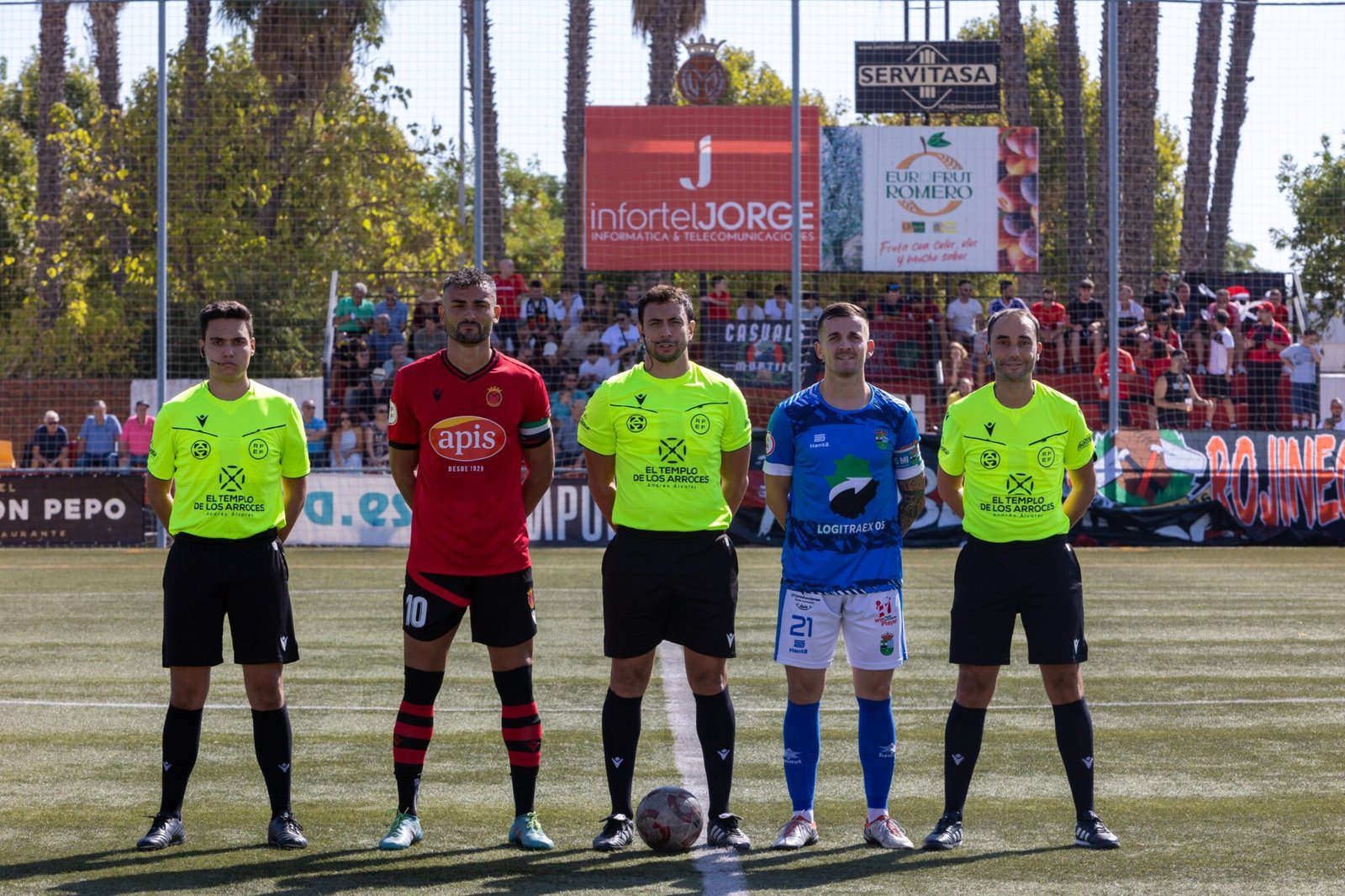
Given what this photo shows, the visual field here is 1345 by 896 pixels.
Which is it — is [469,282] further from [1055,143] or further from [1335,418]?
[1055,143]

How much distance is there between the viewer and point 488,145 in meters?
22.8

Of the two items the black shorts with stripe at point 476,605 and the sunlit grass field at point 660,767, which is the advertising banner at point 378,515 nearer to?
the sunlit grass field at point 660,767

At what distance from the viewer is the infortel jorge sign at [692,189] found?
25422 mm

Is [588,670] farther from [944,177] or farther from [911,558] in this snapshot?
[944,177]

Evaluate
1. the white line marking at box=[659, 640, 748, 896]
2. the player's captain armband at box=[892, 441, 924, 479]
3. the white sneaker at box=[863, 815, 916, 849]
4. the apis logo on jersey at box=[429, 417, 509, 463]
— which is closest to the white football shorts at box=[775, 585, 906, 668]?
the player's captain armband at box=[892, 441, 924, 479]

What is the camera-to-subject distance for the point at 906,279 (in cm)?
2752

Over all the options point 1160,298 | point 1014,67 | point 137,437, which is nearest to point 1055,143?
point 1014,67

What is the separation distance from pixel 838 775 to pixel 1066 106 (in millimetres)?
20306

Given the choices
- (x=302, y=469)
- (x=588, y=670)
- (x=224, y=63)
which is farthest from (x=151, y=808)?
(x=224, y=63)

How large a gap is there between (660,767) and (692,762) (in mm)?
170

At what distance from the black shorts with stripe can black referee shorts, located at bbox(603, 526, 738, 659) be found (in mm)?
348

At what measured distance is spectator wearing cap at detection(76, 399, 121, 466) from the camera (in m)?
21.6

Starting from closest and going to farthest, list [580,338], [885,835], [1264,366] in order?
[885,835] < [1264,366] < [580,338]

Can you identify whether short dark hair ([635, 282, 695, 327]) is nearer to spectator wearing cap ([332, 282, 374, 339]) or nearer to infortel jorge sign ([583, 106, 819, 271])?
spectator wearing cap ([332, 282, 374, 339])
